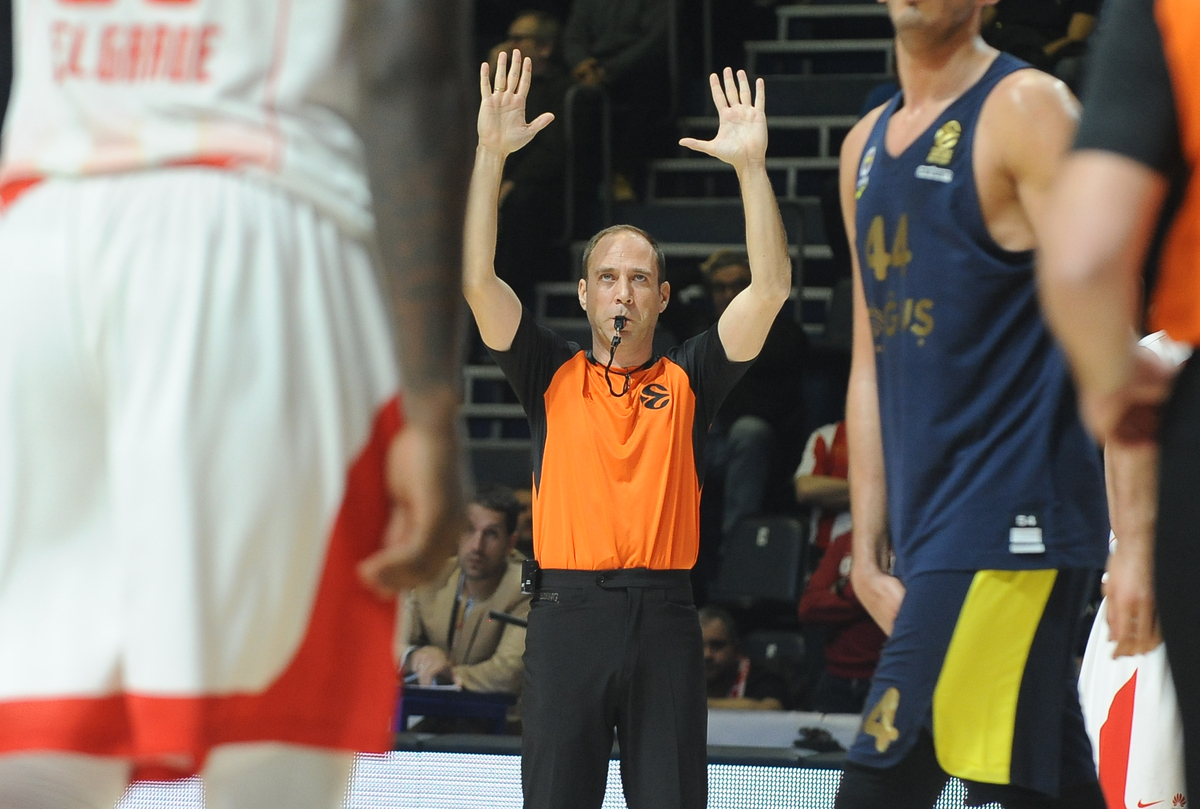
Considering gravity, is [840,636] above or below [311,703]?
below

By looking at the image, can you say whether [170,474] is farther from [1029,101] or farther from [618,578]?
[618,578]

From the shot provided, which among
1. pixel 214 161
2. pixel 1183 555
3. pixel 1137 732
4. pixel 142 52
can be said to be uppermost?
pixel 142 52

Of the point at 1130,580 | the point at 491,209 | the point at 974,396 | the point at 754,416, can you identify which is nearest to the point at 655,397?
the point at 491,209

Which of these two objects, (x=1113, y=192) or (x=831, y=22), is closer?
(x=1113, y=192)

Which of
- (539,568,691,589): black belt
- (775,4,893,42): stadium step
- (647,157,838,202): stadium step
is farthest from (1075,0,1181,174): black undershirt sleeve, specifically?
(775,4,893,42): stadium step

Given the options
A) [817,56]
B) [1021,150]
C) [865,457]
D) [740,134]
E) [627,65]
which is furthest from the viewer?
[817,56]

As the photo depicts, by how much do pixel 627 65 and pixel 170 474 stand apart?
9231mm

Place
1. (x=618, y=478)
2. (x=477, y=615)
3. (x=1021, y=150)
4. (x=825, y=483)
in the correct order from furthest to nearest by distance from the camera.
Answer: (x=825, y=483)
(x=477, y=615)
(x=618, y=478)
(x=1021, y=150)

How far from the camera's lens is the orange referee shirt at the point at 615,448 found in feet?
13.6

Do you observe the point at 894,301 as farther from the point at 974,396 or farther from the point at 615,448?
the point at 615,448

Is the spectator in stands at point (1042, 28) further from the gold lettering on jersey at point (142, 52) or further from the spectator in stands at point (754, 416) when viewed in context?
the gold lettering on jersey at point (142, 52)

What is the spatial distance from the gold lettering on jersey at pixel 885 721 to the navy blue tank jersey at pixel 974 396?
23 cm

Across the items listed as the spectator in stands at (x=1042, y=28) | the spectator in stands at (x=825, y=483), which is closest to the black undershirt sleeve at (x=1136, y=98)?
the spectator in stands at (x=825, y=483)

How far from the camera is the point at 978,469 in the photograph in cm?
259
